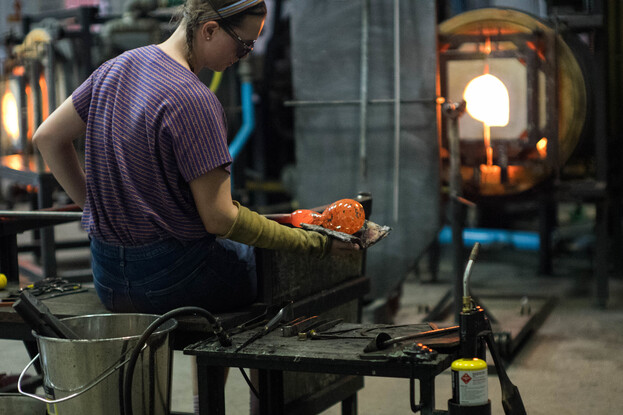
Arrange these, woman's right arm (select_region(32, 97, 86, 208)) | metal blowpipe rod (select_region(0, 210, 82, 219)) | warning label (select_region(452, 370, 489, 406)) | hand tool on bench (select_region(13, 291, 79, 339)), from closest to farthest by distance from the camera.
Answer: warning label (select_region(452, 370, 489, 406)) < hand tool on bench (select_region(13, 291, 79, 339)) < woman's right arm (select_region(32, 97, 86, 208)) < metal blowpipe rod (select_region(0, 210, 82, 219))

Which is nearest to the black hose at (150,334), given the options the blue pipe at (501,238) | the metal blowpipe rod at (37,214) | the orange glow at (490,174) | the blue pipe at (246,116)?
the metal blowpipe rod at (37,214)

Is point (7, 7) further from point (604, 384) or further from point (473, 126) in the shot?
point (604, 384)

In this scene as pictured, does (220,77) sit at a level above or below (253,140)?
above

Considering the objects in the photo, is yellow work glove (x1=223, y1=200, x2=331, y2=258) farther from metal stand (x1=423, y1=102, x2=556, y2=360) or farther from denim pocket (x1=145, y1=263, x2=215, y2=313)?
metal stand (x1=423, y1=102, x2=556, y2=360)

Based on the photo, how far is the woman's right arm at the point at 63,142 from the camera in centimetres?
242

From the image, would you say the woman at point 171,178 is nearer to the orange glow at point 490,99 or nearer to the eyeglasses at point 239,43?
the eyeglasses at point 239,43

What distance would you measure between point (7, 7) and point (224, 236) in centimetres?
1126

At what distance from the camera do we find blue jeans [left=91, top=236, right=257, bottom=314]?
7.44ft

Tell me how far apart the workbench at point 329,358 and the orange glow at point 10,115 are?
549 cm

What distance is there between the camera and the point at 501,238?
24.3 feet

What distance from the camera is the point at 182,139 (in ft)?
6.95

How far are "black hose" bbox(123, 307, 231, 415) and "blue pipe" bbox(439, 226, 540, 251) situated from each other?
213 inches

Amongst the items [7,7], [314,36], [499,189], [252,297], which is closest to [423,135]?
[499,189]

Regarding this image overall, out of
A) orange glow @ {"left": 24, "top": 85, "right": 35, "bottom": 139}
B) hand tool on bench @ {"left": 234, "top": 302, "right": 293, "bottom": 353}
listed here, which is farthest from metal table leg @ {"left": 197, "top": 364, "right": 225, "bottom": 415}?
orange glow @ {"left": 24, "top": 85, "right": 35, "bottom": 139}
